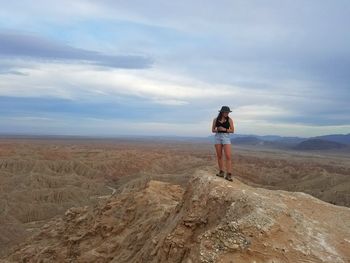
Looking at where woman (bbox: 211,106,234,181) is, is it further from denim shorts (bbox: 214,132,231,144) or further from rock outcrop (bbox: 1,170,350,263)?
rock outcrop (bbox: 1,170,350,263)

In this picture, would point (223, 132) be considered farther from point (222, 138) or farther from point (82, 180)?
point (82, 180)

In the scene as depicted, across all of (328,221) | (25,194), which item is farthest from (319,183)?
(328,221)

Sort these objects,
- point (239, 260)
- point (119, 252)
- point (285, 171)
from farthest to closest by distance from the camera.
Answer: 1. point (285, 171)
2. point (119, 252)
3. point (239, 260)

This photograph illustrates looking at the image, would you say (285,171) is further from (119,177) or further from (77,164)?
(77,164)

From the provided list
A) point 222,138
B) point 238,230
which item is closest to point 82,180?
point 222,138

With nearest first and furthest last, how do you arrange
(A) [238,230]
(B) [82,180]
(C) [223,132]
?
(A) [238,230], (C) [223,132], (B) [82,180]

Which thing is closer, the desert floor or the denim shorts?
the denim shorts

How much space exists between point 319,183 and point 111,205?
175ft

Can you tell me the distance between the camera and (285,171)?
8756 cm

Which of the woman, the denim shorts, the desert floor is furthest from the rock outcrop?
the desert floor

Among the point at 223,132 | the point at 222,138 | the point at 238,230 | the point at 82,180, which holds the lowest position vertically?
the point at 82,180

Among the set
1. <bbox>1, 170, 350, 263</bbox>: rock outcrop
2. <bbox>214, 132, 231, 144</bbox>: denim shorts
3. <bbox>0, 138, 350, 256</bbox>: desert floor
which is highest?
<bbox>214, 132, 231, 144</bbox>: denim shorts

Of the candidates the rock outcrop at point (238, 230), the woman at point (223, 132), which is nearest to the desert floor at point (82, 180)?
the rock outcrop at point (238, 230)

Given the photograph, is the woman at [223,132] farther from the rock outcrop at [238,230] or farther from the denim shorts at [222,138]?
the rock outcrop at [238,230]
